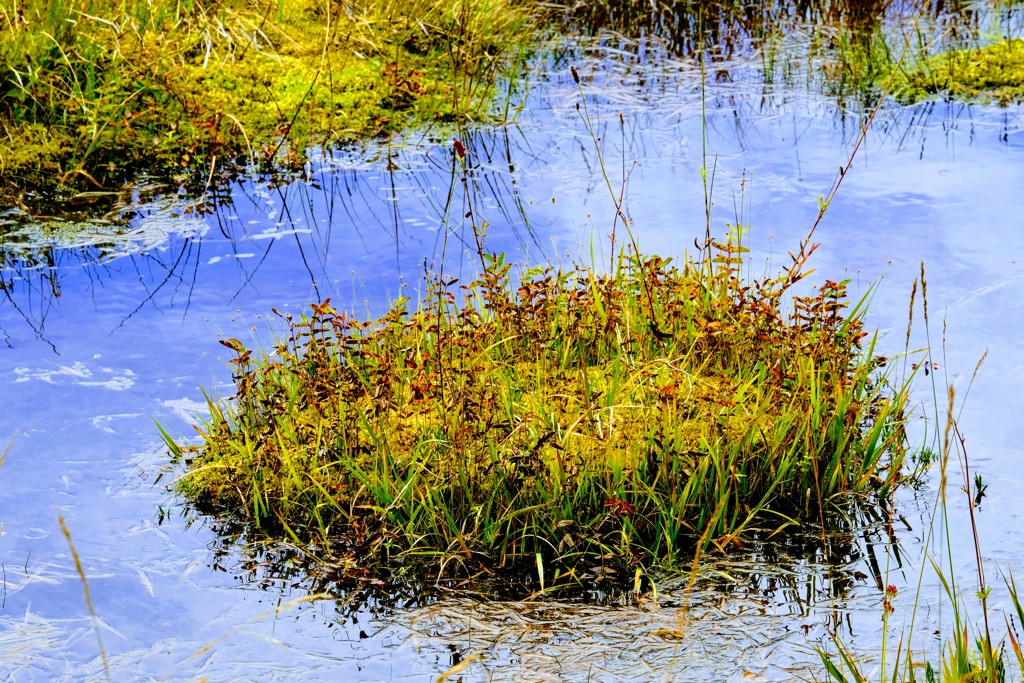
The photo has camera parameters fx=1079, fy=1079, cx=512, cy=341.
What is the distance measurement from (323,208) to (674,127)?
2435 millimetres

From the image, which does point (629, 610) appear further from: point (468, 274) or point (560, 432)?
point (468, 274)

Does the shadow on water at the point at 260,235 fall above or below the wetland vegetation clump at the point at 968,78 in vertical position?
below

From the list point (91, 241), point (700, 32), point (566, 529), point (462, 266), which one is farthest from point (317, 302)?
point (700, 32)

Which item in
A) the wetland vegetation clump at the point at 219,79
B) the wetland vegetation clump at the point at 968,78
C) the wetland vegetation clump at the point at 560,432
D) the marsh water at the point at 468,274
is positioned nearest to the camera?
the marsh water at the point at 468,274

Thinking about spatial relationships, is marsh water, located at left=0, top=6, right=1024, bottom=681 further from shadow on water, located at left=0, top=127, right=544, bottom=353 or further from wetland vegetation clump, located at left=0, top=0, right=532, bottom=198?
wetland vegetation clump, located at left=0, top=0, right=532, bottom=198

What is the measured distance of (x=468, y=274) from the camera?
16.6 feet

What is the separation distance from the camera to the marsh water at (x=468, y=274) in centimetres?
288

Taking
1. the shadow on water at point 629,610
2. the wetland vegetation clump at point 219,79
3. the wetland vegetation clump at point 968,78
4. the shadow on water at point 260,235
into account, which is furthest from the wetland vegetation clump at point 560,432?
the wetland vegetation clump at point 968,78

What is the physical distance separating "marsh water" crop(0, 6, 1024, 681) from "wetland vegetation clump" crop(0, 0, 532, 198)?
360 mm

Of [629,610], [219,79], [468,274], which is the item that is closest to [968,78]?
[468,274]

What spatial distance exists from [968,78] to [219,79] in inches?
204

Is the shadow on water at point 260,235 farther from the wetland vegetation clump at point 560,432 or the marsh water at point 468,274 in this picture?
the wetland vegetation clump at point 560,432

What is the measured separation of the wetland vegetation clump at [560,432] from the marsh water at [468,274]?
17cm

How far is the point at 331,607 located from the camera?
3.09m
